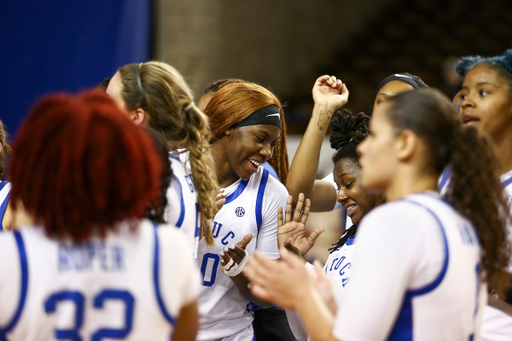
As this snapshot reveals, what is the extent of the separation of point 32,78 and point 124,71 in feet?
5.38

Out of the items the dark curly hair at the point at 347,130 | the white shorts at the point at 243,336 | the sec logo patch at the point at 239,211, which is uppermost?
the dark curly hair at the point at 347,130

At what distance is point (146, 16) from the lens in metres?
3.67

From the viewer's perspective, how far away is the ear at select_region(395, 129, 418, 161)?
126cm

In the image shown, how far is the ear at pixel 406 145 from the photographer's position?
1.26 meters

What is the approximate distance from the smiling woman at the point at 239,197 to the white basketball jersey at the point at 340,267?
400mm

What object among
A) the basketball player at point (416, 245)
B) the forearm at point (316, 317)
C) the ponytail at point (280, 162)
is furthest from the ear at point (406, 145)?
the ponytail at point (280, 162)

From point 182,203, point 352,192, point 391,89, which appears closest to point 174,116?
point 182,203

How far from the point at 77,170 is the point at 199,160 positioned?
82 centimetres

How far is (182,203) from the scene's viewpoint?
5.52 ft

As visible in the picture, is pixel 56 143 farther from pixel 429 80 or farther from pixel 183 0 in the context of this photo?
pixel 429 80

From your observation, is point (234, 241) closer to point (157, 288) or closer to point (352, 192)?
point (352, 192)

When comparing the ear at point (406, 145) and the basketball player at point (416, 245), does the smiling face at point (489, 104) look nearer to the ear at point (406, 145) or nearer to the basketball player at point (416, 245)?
the basketball player at point (416, 245)

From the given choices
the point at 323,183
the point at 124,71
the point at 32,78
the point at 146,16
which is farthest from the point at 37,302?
the point at 146,16

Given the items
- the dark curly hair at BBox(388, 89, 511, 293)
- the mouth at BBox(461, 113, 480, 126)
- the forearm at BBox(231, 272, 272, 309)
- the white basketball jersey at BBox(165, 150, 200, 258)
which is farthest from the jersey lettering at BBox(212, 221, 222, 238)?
the dark curly hair at BBox(388, 89, 511, 293)
